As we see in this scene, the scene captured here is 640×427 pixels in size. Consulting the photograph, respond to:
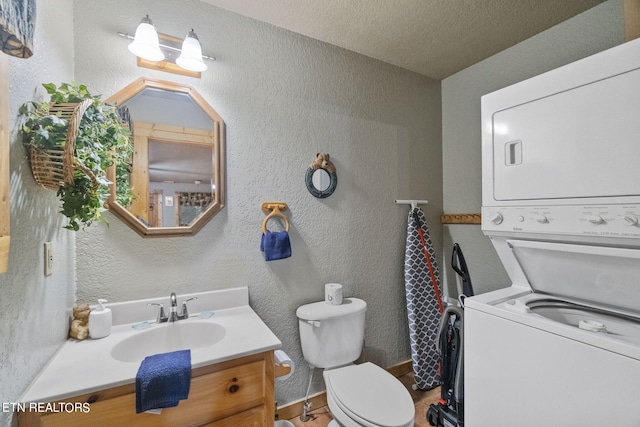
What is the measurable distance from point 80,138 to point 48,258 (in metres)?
0.44

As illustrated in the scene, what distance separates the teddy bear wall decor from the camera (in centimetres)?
181

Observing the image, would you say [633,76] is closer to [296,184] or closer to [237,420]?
[296,184]

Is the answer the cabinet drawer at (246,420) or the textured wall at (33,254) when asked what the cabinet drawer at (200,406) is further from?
the textured wall at (33,254)

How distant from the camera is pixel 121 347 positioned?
1175mm

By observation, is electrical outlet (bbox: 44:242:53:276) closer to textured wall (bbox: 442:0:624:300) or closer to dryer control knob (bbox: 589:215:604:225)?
dryer control knob (bbox: 589:215:604:225)

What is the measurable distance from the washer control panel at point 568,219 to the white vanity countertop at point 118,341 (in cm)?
117

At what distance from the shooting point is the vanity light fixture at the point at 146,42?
125cm

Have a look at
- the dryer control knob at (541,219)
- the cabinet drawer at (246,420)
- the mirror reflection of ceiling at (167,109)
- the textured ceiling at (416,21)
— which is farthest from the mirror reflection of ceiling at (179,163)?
the dryer control knob at (541,219)

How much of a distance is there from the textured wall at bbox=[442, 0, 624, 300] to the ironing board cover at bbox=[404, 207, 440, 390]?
36 cm

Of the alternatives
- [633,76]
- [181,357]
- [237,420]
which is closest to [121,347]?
[181,357]

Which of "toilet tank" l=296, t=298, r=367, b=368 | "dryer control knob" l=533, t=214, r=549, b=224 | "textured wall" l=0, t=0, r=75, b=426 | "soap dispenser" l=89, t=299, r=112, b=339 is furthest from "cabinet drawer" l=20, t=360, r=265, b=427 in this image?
"dryer control knob" l=533, t=214, r=549, b=224

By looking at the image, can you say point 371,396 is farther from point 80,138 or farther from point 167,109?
point 167,109

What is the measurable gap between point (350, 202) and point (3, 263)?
1.65 metres

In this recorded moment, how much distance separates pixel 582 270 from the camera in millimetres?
1167
